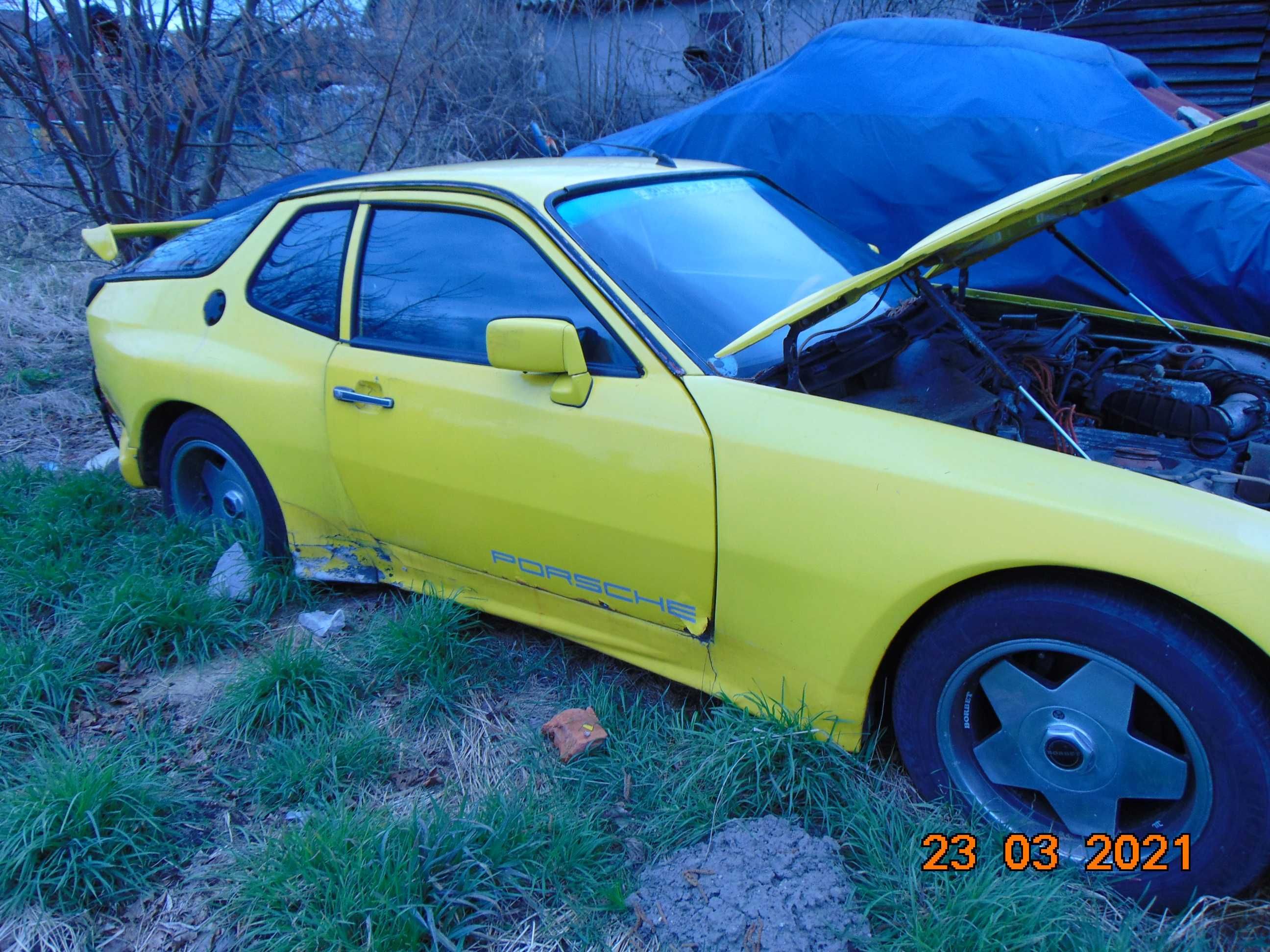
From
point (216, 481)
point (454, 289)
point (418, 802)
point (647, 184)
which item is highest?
point (647, 184)

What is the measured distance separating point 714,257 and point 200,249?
2057 millimetres

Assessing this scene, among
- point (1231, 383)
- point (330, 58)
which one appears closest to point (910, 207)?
point (1231, 383)

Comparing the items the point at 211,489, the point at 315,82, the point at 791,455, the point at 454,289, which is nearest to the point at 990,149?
the point at 454,289

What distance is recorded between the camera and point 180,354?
3268 millimetres

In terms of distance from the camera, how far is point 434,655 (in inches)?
110

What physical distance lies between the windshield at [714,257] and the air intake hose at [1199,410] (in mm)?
772

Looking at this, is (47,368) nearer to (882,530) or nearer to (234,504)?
(234,504)

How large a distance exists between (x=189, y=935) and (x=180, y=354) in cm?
206

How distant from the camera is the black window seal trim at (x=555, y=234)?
2268 mm

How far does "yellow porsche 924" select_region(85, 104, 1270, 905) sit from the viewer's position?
1.81 metres

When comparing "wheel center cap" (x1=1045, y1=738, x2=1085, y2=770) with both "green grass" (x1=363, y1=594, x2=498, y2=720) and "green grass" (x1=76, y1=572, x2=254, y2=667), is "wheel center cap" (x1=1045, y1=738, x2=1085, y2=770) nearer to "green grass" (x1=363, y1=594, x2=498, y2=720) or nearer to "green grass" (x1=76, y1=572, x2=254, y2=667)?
"green grass" (x1=363, y1=594, x2=498, y2=720)

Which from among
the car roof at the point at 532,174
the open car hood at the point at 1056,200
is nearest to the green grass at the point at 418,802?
the open car hood at the point at 1056,200

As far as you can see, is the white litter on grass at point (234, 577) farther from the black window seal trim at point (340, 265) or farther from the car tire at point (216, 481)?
the black window seal trim at point (340, 265)

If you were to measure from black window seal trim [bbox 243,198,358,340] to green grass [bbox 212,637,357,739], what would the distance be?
1.03 metres
